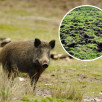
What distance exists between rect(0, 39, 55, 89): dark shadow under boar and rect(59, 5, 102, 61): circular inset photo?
119cm

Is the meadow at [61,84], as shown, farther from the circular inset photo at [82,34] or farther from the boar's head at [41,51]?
the circular inset photo at [82,34]

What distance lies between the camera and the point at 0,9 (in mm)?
58281

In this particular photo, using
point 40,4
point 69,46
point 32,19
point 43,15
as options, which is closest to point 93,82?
point 69,46

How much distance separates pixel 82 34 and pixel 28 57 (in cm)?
210

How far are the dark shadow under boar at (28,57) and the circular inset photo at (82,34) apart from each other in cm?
119

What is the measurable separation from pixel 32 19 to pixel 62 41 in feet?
138

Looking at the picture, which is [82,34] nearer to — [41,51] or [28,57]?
[41,51]

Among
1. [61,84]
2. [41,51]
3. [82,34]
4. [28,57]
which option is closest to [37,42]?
[41,51]

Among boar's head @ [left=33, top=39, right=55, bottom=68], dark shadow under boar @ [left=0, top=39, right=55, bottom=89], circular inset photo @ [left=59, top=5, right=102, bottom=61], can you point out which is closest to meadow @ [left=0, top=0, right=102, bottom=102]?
dark shadow under boar @ [left=0, top=39, right=55, bottom=89]

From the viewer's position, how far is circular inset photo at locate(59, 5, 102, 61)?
36.0ft

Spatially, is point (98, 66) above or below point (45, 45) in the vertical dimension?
below

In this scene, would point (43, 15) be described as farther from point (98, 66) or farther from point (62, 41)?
point (62, 41)

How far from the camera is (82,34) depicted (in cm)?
1102

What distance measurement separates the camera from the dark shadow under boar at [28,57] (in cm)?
973
